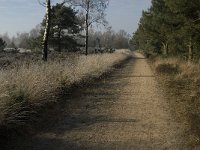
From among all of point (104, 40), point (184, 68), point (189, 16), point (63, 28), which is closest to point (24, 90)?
point (184, 68)

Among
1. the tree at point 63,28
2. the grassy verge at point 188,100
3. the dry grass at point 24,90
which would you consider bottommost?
the grassy verge at point 188,100

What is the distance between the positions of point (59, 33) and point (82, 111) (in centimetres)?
4193

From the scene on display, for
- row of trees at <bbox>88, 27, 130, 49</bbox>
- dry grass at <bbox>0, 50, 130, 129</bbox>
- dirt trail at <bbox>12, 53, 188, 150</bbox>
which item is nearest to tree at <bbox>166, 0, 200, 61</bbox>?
dirt trail at <bbox>12, 53, 188, 150</bbox>

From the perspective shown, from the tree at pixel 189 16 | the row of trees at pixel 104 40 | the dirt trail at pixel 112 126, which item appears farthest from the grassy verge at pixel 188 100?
the row of trees at pixel 104 40

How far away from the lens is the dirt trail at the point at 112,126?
27.8 ft

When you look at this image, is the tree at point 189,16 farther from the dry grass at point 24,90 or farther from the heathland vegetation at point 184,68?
the dry grass at point 24,90

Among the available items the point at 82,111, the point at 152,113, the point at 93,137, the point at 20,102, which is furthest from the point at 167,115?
the point at 20,102

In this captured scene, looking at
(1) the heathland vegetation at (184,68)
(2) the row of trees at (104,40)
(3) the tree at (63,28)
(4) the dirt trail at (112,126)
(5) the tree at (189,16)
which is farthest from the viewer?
(2) the row of trees at (104,40)

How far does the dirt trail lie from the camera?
27.8 feet

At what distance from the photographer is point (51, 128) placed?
32.1 ft

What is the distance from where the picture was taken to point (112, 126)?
1020 cm

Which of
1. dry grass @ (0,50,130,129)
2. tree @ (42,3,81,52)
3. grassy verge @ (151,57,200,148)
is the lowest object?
grassy verge @ (151,57,200,148)

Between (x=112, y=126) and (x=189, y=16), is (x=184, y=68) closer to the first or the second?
(x=189, y=16)

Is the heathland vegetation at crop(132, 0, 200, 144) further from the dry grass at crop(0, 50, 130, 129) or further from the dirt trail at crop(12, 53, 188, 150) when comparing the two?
the dry grass at crop(0, 50, 130, 129)
